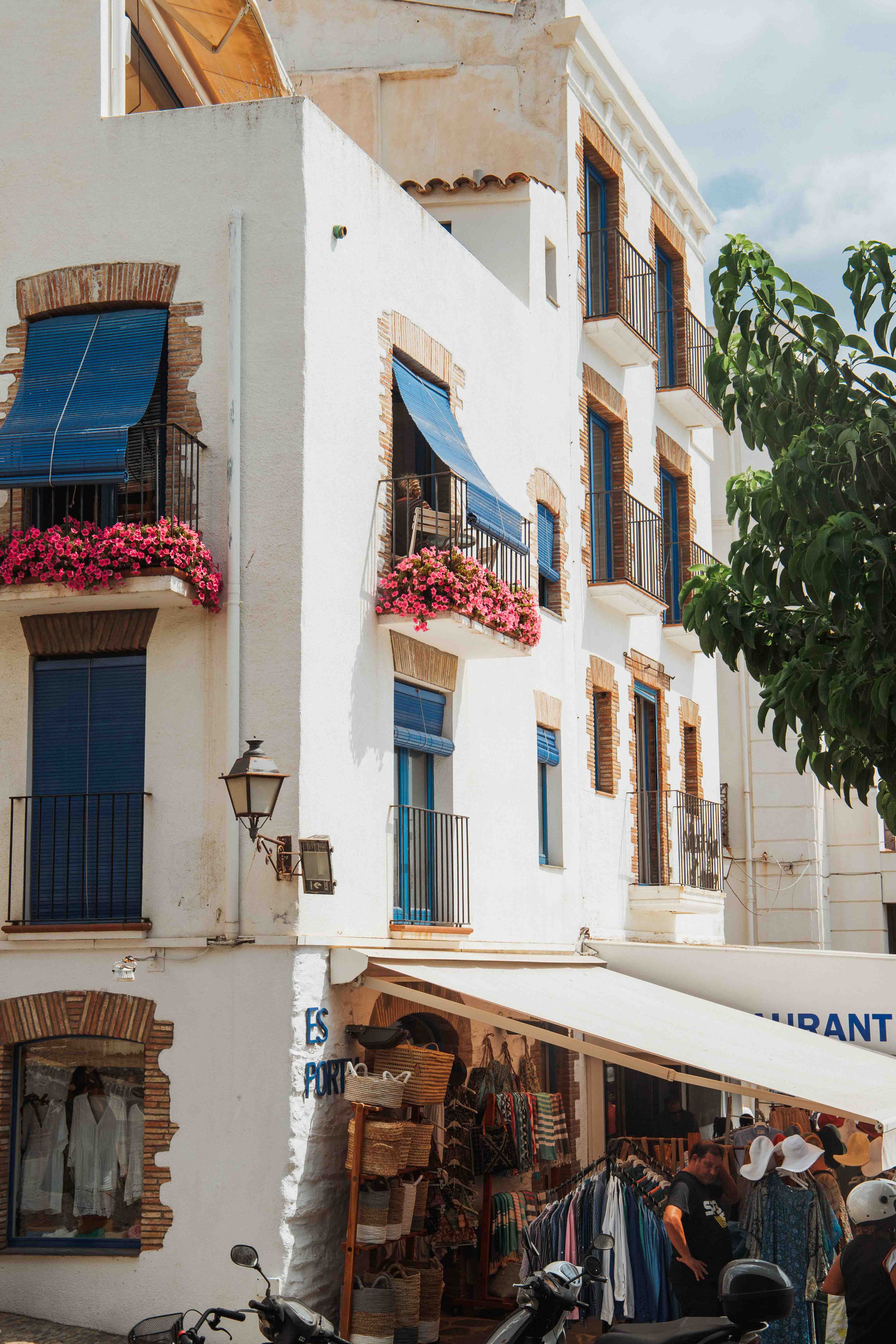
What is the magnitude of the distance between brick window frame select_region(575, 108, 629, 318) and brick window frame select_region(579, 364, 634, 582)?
88 cm

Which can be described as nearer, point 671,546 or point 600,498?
point 600,498

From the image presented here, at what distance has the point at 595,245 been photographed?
19484mm

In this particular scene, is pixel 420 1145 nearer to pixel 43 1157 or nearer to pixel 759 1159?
pixel 759 1159

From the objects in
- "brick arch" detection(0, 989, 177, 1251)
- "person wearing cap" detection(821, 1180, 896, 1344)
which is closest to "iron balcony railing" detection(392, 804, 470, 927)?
"brick arch" detection(0, 989, 177, 1251)

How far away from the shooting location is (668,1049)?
11.4 m

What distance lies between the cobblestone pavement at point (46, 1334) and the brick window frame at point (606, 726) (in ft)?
28.7

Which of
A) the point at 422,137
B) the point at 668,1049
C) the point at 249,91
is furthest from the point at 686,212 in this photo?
the point at 668,1049

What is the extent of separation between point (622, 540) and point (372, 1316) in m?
10.1

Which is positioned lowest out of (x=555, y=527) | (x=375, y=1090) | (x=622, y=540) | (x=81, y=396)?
(x=375, y=1090)

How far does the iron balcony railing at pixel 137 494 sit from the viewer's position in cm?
1239

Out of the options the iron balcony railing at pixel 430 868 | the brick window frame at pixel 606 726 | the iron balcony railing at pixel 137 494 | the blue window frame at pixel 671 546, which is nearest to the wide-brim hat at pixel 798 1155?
the iron balcony railing at pixel 430 868

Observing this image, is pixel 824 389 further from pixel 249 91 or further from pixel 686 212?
pixel 686 212

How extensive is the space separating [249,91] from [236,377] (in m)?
5.29

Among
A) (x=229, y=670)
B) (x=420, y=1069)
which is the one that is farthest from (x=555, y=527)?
(x=420, y=1069)
